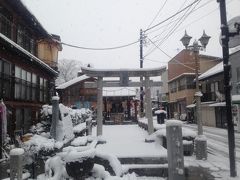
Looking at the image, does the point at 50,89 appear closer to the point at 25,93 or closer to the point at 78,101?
the point at 25,93

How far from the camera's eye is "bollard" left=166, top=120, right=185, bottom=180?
630cm

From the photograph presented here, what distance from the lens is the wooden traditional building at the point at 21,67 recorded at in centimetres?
1819

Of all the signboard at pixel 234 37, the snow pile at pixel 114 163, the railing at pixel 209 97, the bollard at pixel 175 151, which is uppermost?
the signboard at pixel 234 37

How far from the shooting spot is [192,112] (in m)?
44.4

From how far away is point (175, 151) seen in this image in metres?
6.34

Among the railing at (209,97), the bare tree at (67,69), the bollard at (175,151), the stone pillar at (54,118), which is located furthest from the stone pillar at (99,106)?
the bare tree at (67,69)

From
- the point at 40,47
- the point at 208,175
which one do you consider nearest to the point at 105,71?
the point at 208,175

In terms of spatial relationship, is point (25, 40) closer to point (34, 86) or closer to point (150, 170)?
point (34, 86)

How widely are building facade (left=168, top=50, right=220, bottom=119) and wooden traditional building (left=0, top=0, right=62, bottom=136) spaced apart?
22.8 meters

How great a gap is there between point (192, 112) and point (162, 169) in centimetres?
3634

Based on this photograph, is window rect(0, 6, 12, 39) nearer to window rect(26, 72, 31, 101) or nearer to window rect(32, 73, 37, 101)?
window rect(26, 72, 31, 101)

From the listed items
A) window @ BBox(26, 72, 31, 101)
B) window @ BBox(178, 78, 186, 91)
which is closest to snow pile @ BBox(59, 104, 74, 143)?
window @ BBox(26, 72, 31, 101)

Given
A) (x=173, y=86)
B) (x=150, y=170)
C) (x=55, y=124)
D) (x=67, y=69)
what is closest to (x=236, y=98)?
(x=55, y=124)

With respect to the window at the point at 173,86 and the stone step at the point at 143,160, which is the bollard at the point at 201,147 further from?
the window at the point at 173,86
